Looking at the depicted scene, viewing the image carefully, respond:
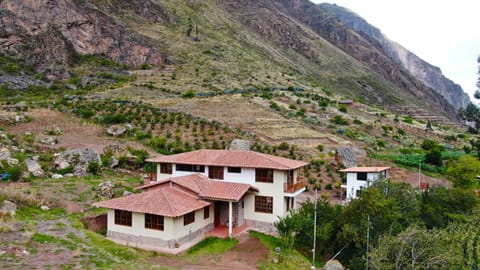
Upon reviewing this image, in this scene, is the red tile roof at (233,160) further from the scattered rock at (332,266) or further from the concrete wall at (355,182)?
the concrete wall at (355,182)

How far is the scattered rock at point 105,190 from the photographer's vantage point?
27266mm

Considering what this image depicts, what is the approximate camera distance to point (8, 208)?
901 inches

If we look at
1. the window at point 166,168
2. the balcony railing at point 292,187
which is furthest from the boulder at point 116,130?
the balcony railing at point 292,187

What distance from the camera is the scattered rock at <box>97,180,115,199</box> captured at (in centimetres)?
2727

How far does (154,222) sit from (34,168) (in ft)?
49.1

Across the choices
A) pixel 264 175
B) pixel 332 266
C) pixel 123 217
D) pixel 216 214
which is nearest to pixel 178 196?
pixel 123 217

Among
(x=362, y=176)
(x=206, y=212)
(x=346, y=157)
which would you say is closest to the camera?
(x=206, y=212)

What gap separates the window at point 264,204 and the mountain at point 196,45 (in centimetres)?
4569

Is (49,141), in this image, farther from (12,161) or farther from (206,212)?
(206,212)

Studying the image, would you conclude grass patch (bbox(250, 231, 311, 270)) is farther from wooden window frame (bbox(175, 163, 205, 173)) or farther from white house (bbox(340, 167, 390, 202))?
white house (bbox(340, 167, 390, 202))


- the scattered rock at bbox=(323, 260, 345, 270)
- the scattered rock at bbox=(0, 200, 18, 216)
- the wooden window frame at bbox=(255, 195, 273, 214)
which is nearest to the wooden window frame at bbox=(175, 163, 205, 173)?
the wooden window frame at bbox=(255, 195, 273, 214)

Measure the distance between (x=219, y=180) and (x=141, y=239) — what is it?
6678 millimetres

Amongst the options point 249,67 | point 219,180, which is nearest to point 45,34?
point 249,67

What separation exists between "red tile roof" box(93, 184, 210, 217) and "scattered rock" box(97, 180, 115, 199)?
505cm
